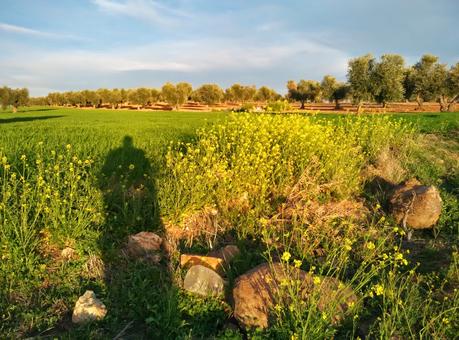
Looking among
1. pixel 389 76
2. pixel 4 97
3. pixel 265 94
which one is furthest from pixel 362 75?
pixel 4 97

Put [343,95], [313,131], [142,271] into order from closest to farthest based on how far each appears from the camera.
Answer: [142,271]
[313,131]
[343,95]

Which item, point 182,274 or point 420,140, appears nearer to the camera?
point 182,274

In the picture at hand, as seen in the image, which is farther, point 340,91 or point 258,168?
point 340,91

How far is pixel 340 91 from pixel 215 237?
2709 inches

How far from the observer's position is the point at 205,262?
5184 millimetres

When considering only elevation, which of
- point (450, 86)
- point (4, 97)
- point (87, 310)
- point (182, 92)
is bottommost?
point (87, 310)

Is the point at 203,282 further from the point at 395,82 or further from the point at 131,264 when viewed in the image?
the point at 395,82

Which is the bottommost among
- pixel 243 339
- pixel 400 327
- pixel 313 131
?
pixel 243 339

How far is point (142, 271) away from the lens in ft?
17.0

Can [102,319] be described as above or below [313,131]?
below

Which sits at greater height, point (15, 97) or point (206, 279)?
point (15, 97)

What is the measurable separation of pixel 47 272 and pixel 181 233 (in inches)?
89.6

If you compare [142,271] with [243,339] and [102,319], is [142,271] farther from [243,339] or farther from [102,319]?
[243,339]

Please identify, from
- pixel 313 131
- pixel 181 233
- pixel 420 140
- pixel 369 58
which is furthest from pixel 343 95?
pixel 181 233
